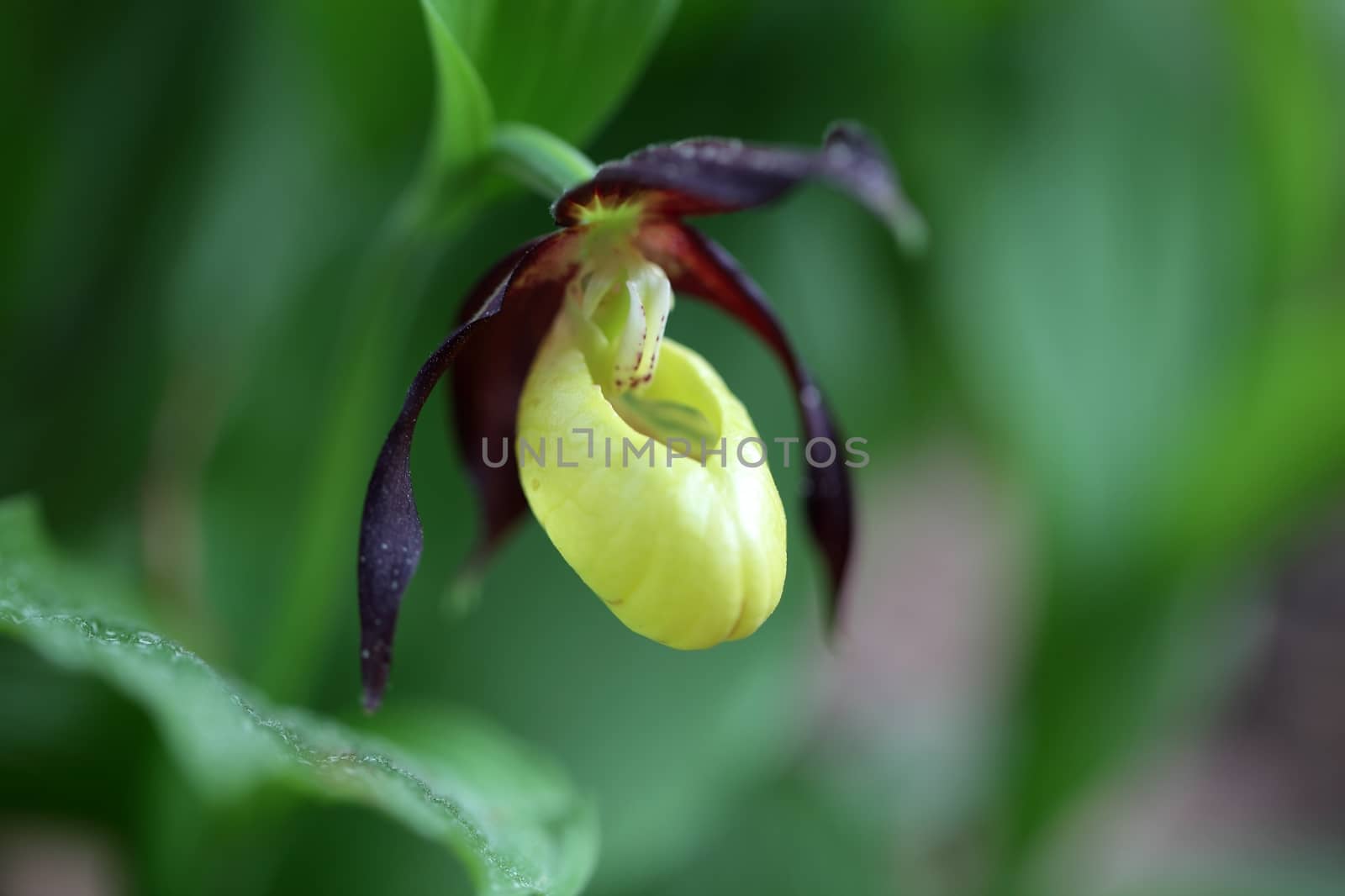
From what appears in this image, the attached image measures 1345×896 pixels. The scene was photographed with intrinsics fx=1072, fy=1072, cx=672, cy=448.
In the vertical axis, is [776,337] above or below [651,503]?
above

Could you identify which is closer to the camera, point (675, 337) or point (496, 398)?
point (496, 398)

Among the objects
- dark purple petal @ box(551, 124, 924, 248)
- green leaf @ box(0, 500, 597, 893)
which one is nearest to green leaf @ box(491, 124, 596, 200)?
dark purple petal @ box(551, 124, 924, 248)

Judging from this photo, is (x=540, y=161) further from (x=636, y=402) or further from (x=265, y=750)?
(x=265, y=750)

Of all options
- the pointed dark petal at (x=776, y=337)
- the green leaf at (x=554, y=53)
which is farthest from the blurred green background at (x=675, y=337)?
the pointed dark petal at (x=776, y=337)

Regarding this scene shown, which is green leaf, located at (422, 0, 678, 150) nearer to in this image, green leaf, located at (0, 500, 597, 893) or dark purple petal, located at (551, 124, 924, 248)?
dark purple petal, located at (551, 124, 924, 248)

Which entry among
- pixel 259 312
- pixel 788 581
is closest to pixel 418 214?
pixel 259 312

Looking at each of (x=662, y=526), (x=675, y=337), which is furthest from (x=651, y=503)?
(x=675, y=337)

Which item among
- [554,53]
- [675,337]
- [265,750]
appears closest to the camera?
[265,750]

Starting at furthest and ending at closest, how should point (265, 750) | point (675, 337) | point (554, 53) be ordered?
point (675, 337)
point (554, 53)
point (265, 750)
